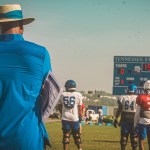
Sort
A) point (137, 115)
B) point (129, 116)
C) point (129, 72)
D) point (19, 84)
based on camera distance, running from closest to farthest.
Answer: point (19, 84) → point (137, 115) → point (129, 116) → point (129, 72)

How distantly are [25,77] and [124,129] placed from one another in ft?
38.8

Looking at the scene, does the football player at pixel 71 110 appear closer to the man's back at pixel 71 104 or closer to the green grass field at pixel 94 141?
the man's back at pixel 71 104

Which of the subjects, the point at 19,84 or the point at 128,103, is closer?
the point at 19,84

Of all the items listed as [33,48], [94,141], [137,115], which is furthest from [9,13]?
[94,141]

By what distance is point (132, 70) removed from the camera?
4144 cm

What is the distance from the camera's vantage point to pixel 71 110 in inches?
612

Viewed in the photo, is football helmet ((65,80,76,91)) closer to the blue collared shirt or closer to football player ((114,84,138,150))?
football player ((114,84,138,150))

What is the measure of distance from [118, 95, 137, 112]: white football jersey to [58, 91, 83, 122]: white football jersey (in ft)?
4.08

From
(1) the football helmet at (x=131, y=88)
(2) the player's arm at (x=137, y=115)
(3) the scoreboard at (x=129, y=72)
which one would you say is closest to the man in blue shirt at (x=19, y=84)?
(2) the player's arm at (x=137, y=115)

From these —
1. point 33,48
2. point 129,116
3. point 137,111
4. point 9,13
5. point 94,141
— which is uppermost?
point 9,13

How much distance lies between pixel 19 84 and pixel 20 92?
2.3 inches

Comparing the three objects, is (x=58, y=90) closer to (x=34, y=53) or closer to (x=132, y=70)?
(x=34, y=53)

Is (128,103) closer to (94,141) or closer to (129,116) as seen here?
(129,116)

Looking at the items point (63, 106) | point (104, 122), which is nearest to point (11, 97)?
point (63, 106)
